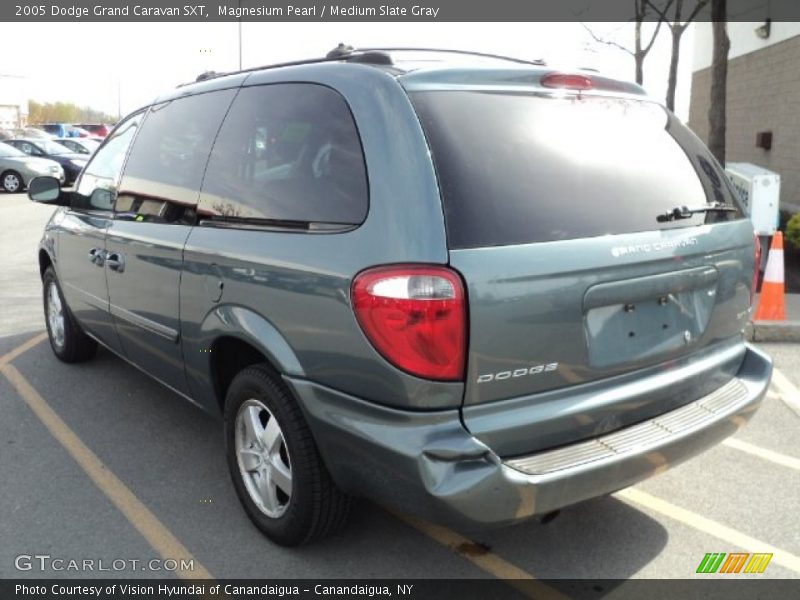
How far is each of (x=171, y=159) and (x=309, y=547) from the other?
1.96 metres

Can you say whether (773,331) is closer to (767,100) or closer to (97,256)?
(97,256)

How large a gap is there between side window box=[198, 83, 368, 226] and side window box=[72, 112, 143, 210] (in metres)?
1.24

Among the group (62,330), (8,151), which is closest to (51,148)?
(8,151)

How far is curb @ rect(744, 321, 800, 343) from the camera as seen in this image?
20.9 ft

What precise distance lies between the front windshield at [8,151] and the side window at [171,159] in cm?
2055

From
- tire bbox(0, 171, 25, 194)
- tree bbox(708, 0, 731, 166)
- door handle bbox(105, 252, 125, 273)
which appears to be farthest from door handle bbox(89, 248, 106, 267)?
tire bbox(0, 171, 25, 194)

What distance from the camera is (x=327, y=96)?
2826 millimetres

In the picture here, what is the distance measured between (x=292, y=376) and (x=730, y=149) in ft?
58.9

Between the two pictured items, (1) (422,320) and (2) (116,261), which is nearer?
(1) (422,320)

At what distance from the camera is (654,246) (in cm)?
273

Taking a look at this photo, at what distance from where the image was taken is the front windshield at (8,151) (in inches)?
863

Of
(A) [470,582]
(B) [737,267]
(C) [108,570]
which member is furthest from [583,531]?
(C) [108,570]

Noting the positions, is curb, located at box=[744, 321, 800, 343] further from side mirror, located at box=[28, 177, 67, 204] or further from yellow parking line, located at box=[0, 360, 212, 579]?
side mirror, located at box=[28, 177, 67, 204]

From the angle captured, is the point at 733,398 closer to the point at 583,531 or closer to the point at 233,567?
the point at 583,531
